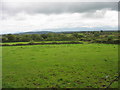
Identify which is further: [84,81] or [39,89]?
[84,81]

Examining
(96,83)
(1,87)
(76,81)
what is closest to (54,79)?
(76,81)

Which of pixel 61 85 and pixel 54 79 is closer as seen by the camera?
pixel 61 85

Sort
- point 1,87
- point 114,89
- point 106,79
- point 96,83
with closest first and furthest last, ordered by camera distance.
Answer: point 114,89, point 1,87, point 96,83, point 106,79

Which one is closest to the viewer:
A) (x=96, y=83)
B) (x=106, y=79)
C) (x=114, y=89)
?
(x=114, y=89)

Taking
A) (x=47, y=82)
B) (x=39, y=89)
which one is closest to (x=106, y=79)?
(x=47, y=82)

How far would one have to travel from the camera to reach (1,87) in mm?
6477

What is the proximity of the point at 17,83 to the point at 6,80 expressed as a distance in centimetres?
107

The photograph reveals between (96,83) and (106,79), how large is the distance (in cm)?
96

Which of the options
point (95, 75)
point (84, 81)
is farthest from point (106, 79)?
point (84, 81)

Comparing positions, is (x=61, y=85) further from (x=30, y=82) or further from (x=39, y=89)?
(x=30, y=82)

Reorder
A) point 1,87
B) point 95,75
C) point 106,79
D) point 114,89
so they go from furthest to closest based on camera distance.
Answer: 1. point 95,75
2. point 106,79
3. point 1,87
4. point 114,89

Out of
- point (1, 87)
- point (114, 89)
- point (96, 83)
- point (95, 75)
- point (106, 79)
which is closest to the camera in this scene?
point (114, 89)

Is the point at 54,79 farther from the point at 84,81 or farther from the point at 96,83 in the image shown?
the point at 96,83

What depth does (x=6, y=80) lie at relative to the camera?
7715mm
